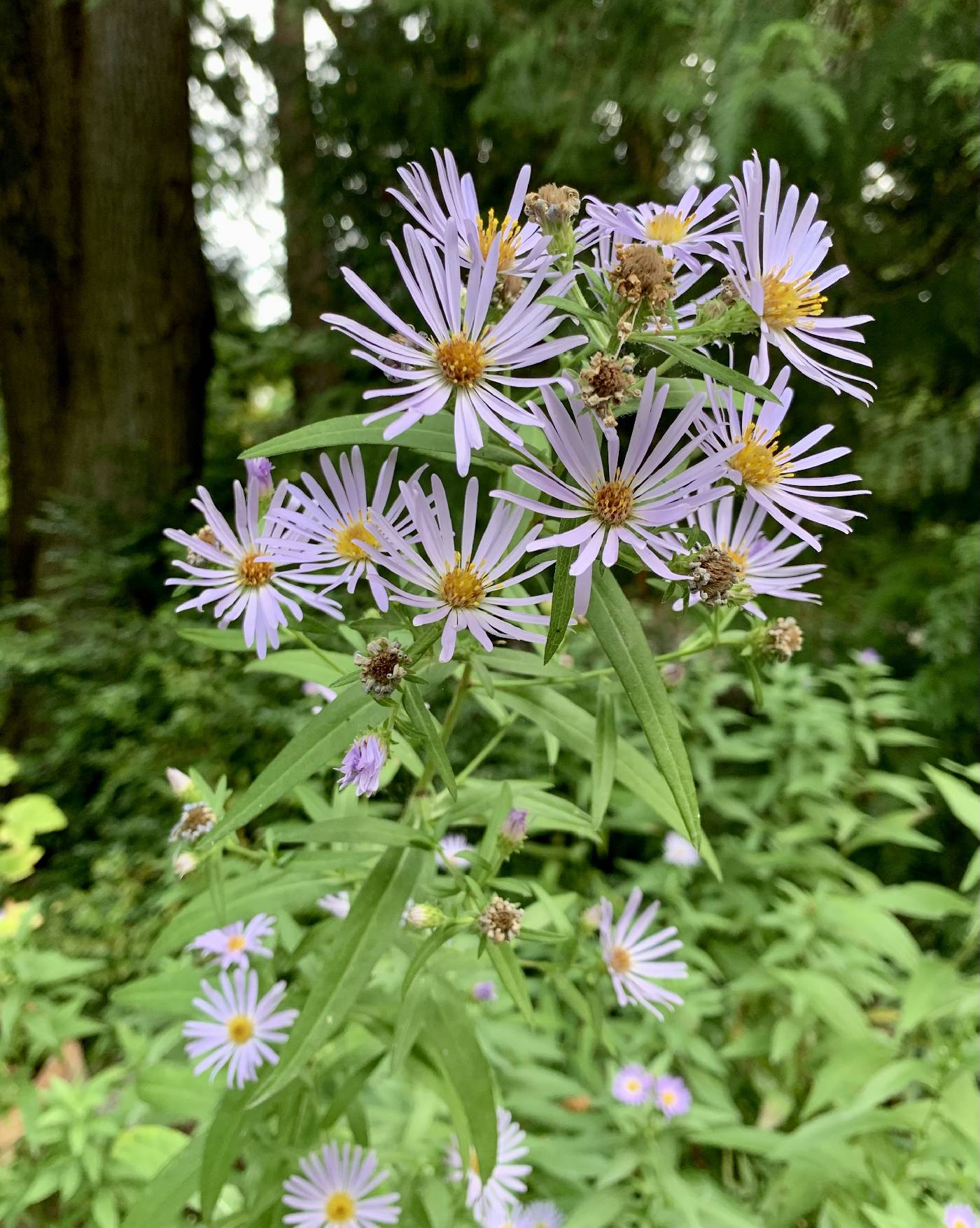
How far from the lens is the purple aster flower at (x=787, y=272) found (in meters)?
0.41

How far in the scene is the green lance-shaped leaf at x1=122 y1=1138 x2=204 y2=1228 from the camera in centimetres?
59

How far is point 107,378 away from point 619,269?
211cm

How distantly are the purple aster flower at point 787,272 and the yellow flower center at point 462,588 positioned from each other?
0.19m

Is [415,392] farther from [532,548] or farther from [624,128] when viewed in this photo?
[624,128]

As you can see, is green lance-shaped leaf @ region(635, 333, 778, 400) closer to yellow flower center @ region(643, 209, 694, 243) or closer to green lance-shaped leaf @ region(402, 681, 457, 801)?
yellow flower center @ region(643, 209, 694, 243)

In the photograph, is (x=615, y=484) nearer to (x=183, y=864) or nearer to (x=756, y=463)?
(x=756, y=463)

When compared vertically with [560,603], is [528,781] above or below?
below

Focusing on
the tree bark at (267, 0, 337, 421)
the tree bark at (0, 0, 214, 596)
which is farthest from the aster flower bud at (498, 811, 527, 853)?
the tree bark at (0, 0, 214, 596)

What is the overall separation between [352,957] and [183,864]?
0.59 feet

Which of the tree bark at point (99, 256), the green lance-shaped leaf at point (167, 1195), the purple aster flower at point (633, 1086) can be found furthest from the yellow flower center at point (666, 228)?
the tree bark at point (99, 256)

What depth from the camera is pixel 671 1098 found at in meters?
0.91

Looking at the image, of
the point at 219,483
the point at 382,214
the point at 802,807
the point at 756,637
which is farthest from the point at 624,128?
the point at 756,637

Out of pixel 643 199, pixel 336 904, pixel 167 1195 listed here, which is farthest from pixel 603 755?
pixel 643 199

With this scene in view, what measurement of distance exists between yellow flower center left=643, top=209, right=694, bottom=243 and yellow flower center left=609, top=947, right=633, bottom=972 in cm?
60
